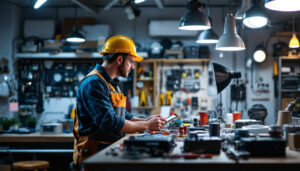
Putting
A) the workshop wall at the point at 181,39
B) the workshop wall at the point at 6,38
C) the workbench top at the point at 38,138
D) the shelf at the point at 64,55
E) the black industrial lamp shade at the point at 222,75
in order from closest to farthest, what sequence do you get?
1. the black industrial lamp shade at the point at 222,75
2. the workbench top at the point at 38,138
3. the shelf at the point at 64,55
4. the workshop wall at the point at 6,38
5. the workshop wall at the point at 181,39

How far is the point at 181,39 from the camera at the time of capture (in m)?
7.54

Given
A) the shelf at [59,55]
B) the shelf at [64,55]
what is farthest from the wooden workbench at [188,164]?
the shelf at [59,55]

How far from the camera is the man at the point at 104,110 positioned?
2553 mm

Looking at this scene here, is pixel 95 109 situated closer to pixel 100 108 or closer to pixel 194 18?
pixel 100 108

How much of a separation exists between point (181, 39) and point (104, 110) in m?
5.24

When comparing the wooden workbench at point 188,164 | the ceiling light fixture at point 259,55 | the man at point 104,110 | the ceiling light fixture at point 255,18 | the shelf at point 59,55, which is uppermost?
the ceiling light fixture at point 259,55

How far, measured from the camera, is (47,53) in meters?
7.08

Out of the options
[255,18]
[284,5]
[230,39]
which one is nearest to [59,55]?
[230,39]

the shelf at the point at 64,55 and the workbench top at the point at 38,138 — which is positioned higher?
the shelf at the point at 64,55

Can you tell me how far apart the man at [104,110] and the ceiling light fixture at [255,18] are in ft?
3.70

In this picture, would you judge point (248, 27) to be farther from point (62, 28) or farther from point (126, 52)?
point (62, 28)

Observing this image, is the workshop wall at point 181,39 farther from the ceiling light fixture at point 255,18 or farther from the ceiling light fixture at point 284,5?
the ceiling light fixture at point 284,5

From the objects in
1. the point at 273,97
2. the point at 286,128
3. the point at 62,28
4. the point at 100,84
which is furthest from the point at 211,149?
the point at 62,28

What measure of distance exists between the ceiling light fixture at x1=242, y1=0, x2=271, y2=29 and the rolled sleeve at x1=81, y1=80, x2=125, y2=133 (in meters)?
1.49
